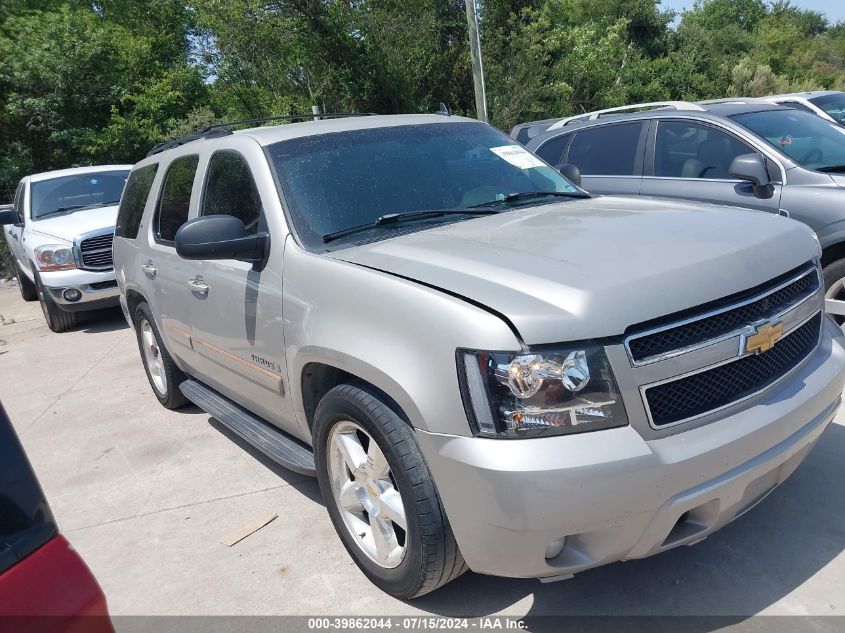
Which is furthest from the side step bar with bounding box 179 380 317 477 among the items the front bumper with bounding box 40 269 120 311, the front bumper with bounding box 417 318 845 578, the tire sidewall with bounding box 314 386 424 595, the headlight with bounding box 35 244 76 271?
the headlight with bounding box 35 244 76 271

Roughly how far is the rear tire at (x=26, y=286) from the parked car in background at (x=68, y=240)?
1.04m

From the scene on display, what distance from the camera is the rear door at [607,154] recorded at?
6.29 meters

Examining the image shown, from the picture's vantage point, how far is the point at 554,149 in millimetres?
7117

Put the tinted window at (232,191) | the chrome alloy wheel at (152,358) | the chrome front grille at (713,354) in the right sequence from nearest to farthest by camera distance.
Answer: the chrome front grille at (713,354)
the tinted window at (232,191)
the chrome alloy wheel at (152,358)

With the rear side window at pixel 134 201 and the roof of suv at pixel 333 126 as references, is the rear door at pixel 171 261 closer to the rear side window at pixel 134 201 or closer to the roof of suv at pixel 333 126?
the rear side window at pixel 134 201

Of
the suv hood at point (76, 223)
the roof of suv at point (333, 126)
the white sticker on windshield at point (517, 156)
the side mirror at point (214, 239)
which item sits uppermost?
the roof of suv at point (333, 126)

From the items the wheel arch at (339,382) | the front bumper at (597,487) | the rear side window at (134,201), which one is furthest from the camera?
the rear side window at (134,201)

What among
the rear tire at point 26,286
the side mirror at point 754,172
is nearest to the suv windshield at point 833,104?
the side mirror at point 754,172

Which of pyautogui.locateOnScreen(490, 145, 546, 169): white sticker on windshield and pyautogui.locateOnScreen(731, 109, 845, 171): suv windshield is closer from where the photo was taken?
pyautogui.locateOnScreen(490, 145, 546, 169): white sticker on windshield

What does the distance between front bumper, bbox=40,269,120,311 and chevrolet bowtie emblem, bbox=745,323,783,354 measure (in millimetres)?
7505

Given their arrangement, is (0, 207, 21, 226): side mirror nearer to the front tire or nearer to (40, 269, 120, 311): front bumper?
(40, 269, 120, 311): front bumper

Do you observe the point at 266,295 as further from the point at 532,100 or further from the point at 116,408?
the point at 532,100

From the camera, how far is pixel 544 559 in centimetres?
232

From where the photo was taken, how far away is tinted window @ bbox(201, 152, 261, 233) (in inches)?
141
